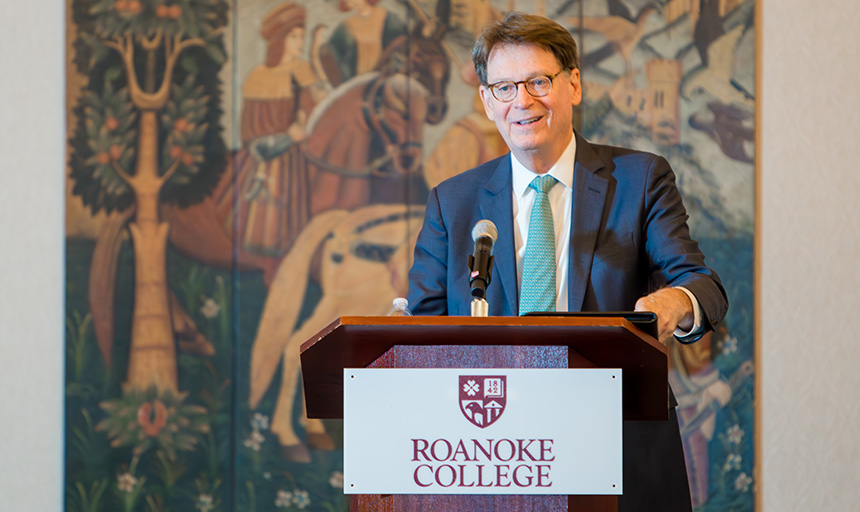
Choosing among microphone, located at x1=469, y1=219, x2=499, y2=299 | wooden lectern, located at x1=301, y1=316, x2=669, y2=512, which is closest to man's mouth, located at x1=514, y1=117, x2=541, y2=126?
microphone, located at x1=469, y1=219, x2=499, y2=299

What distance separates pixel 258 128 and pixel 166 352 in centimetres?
111

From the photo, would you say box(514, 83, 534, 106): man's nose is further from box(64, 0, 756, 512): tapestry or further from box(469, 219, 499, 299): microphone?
box(64, 0, 756, 512): tapestry

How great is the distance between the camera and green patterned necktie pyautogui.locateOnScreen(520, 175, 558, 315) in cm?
200

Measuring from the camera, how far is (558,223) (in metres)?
2.13

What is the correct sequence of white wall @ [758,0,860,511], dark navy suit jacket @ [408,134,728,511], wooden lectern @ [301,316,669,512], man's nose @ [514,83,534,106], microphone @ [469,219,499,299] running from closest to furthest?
wooden lectern @ [301,316,669,512], microphone @ [469,219,499,299], dark navy suit jacket @ [408,134,728,511], man's nose @ [514,83,534,106], white wall @ [758,0,860,511]

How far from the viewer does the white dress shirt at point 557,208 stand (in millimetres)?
2055

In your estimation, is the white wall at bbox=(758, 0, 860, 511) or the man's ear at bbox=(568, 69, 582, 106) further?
the white wall at bbox=(758, 0, 860, 511)

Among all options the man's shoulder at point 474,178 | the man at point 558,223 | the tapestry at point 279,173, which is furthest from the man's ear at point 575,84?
the tapestry at point 279,173

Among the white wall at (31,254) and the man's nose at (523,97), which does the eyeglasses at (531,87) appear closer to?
the man's nose at (523,97)

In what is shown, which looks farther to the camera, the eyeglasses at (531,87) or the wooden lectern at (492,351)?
the eyeglasses at (531,87)

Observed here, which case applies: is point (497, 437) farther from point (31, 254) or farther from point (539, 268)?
point (31, 254)

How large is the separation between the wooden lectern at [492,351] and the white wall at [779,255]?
106 inches

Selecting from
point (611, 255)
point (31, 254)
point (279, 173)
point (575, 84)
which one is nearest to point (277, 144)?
point (279, 173)

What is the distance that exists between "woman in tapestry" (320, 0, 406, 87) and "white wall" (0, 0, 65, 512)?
1283 millimetres
